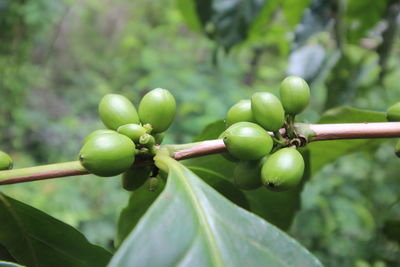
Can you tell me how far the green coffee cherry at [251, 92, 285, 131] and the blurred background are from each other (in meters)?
0.76

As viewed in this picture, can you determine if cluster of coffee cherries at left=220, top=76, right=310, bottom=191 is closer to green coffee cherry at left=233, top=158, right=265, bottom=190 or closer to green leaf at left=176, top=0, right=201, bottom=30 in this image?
green coffee cherry at left=233, top=158, right=265, bottom=190

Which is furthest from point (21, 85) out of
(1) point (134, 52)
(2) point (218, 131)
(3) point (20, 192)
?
(2) point (218, 131)

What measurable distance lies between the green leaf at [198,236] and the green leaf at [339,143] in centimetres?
51

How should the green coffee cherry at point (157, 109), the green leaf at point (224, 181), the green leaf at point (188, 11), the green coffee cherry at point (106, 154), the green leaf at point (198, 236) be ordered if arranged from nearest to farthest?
the green leaf at point (198, 236)
the green coffee cherry at point (106, 154)
the green coffee cherry at point (157, 109)
the green leaf at point (224, 181)
the green leaf at point (188, 11)

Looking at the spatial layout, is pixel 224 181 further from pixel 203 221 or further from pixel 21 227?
pixel 21 227

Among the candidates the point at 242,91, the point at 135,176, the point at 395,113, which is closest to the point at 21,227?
the point at 135,176

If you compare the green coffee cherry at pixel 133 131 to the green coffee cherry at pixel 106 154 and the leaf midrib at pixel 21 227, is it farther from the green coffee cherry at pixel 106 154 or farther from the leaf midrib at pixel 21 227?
the leaf midrib at pixel 21 227

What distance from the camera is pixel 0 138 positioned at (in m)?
5.14

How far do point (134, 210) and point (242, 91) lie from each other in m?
3.65

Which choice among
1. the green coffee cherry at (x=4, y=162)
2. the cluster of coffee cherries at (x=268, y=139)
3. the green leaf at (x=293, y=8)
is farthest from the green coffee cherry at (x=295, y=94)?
the green leaf at (x=293, y=8)

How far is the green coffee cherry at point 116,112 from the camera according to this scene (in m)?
0.83

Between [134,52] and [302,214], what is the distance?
5.02m

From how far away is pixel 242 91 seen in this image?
460 cm

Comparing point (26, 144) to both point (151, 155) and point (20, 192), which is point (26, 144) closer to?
point (20, 192)
